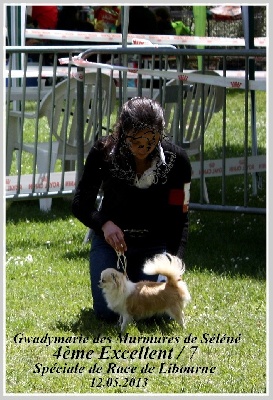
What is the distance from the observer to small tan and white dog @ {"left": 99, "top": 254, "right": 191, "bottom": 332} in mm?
4371

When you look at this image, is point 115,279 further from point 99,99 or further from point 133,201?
point 99,99

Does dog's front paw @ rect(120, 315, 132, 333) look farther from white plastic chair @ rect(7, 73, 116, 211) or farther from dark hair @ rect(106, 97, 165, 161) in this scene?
white plastic chair @ rect(7, 73, 116, 211)

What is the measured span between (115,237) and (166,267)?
33 centimetres

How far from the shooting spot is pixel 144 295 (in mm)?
4434

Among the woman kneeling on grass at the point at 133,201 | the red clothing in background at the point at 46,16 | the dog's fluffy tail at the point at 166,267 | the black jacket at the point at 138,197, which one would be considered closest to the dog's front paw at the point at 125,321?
the woman kneeling on grass at the point at 133,201

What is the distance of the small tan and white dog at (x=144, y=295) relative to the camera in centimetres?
437

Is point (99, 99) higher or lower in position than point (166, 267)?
higher

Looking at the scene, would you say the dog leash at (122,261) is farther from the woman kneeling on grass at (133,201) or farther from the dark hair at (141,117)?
the dark hair at (141,117)

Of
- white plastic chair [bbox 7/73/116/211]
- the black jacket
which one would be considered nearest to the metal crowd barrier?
white plastic chair [bbox 7/73/116/211]

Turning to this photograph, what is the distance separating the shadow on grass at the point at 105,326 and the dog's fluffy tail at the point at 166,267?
270 mm

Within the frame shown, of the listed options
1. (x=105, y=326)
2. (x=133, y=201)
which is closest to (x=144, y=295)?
(x=105, y=326)

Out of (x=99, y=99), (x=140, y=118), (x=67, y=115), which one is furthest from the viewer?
(x=67, y=115)

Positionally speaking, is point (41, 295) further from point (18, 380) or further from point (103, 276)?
point (18, 380)

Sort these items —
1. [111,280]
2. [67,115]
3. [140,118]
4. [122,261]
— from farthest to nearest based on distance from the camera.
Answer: [67,115], [122,261], [111,280], [140,118]
